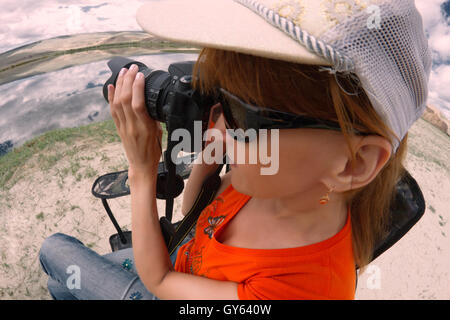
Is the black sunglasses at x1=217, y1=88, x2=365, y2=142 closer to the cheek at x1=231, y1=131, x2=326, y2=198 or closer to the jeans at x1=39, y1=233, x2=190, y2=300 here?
the cheek at x1=231, y1=131, x2=326, y2=198

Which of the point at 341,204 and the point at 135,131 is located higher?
the point at 135,131

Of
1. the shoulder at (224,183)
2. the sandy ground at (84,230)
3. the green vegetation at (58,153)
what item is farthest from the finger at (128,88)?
the green vegetation at (58,153)

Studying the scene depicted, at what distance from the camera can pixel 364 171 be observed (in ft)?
1.58

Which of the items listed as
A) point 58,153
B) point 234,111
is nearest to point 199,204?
point 234,111

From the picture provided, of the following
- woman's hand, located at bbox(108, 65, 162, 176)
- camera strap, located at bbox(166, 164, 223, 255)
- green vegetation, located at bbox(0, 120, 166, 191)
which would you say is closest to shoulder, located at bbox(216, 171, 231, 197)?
camera strap, located at bbox(166, 164, 223, 255)

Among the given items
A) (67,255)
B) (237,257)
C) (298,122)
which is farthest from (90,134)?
(298,122)

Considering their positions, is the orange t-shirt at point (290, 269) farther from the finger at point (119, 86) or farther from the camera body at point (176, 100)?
the finger at point (119, 86)

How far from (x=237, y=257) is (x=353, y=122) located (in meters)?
0.35

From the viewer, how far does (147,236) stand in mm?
670

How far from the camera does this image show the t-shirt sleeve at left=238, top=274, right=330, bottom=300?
1.73 feet

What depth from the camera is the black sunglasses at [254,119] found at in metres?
0.44

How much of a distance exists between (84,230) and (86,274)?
82 centimetres
